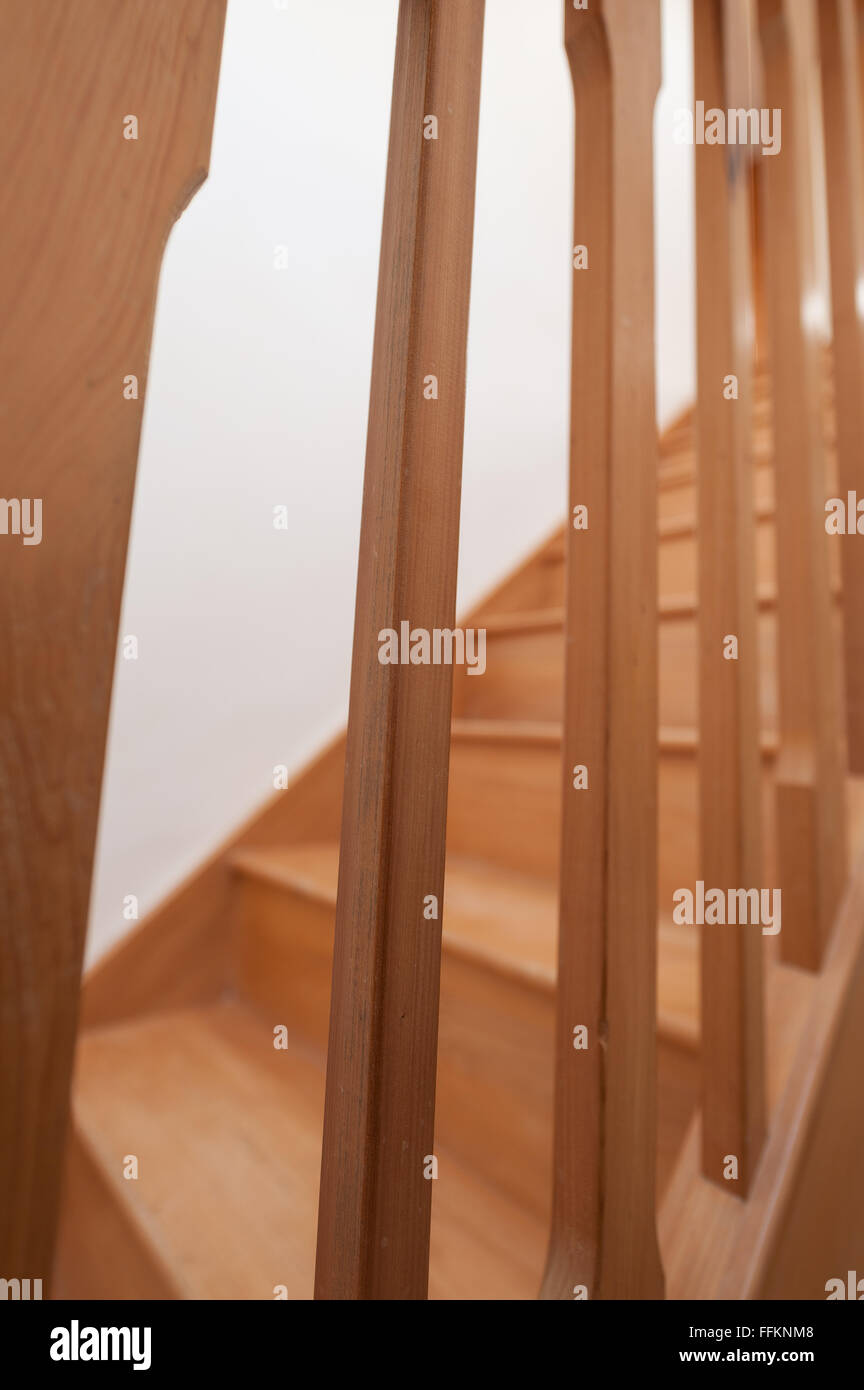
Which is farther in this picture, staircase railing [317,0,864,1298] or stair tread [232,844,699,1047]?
stair tread [232,844,699,1047]

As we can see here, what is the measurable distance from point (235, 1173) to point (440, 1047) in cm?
22

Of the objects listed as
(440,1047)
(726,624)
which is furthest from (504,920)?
(726,624)

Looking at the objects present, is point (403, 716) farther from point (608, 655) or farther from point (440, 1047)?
point (440, 1047)

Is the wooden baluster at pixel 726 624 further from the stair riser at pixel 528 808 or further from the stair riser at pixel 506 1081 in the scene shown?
the stair riser at pixel 528 808

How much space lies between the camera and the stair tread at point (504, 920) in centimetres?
65

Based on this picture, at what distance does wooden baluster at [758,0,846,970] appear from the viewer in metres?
0.67

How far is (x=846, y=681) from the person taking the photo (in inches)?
33.9

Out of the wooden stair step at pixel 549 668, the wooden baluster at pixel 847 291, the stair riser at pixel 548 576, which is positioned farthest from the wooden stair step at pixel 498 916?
the stair riser at pixel 548 576

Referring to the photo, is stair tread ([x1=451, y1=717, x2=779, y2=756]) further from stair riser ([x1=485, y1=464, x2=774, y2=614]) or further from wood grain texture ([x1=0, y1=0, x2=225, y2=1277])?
wood grain texture ([x1=0, y1=0, x2=225, y2=1277])

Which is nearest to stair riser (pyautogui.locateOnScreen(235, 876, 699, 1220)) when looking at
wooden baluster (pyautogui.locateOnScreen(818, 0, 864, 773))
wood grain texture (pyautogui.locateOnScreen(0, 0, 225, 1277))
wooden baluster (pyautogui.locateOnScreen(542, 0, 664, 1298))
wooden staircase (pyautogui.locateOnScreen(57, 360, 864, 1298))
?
wooden staircase (pyautogui.locateOnScreen(57, 360, 864, 1298))

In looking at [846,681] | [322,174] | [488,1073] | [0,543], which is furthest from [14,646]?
[322,174]

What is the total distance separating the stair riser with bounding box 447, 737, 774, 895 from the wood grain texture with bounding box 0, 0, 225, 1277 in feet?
2.25
